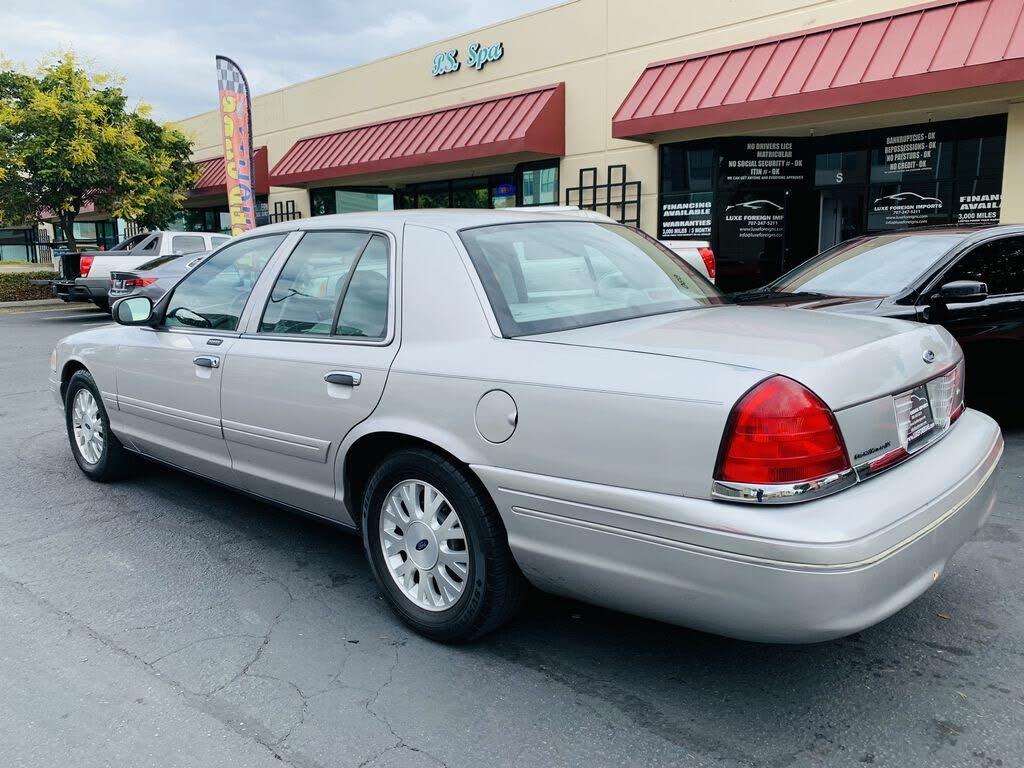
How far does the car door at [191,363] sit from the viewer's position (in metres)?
3.99

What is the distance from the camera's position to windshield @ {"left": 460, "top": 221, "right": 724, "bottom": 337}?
10.1 feet

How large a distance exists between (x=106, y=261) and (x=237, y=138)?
369 centimetres

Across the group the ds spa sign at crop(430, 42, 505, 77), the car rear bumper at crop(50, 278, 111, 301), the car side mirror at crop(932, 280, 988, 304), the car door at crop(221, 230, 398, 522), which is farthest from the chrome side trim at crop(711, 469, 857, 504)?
the car rear bumper at crop(50, 278, 111, 301)

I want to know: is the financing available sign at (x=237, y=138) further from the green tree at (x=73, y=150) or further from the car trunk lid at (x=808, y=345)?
the car trunk lid at (x=808, y=345)

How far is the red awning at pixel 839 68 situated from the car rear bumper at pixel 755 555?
8362mm

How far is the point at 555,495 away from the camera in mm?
2604

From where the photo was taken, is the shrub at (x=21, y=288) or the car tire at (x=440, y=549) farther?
the shrub at (x=21, y=288)

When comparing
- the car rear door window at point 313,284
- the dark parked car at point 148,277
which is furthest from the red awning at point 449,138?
the car rear door window at point 313,284

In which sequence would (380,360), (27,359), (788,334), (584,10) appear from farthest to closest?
(584,10) < (27,359) < (380,360) < (788,334)

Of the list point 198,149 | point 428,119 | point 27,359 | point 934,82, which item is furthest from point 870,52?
point 198,149

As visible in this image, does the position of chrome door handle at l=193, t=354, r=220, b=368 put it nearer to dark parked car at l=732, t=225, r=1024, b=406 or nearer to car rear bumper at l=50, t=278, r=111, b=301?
dark parked car at l=732, t=225, r=1024, b=406

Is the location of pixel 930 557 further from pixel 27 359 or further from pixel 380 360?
pixel 27 359

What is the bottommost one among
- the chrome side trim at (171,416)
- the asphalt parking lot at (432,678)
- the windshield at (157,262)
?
the asphalt parking lot at (432,678)

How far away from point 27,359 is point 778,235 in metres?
11.5
